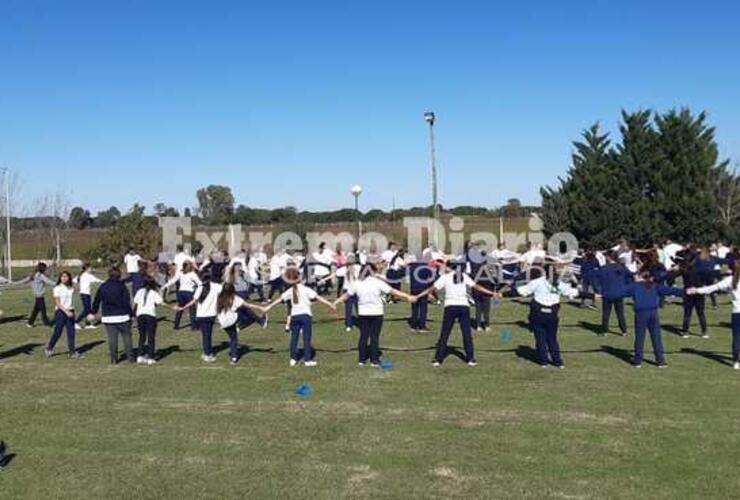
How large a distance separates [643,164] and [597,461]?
31844mm

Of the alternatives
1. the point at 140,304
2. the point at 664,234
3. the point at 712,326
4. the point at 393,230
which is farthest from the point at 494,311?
the point at 393,230

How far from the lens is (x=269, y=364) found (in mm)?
13578

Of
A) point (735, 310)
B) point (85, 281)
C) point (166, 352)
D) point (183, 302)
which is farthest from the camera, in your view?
point (85, 281)

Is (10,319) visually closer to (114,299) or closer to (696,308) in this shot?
(114,299)

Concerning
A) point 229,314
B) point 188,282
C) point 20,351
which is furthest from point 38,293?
point 229,314

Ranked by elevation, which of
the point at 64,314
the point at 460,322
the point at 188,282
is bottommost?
the point at 460,322

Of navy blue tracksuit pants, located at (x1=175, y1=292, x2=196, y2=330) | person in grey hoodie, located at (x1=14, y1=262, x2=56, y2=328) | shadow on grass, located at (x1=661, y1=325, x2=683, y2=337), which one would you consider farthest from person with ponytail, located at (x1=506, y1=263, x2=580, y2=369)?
person in grey hoodie, located at (x1=14, y1=262, x2=56, y2=328)

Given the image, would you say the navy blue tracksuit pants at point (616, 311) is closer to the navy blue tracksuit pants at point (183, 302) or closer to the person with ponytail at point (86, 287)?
the navy blue tracksuit pants at point (183, 302)

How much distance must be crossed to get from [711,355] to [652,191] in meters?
25.2

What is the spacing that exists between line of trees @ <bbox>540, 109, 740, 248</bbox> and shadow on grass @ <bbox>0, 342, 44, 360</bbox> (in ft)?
85.8

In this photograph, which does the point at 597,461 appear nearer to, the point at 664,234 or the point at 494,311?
the point at 494,311

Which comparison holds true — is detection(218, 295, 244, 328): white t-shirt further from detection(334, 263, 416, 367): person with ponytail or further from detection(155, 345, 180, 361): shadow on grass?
detection(334, 263, 416, 367): person with ponytail

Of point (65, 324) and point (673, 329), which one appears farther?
point (673, 329)

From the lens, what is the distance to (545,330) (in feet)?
42.0
